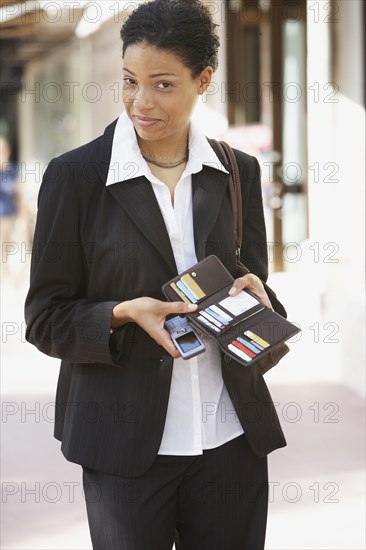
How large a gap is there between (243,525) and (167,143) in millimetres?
918

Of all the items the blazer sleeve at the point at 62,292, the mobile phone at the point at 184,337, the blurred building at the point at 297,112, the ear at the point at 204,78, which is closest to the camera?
the mobile phone at the point at 184,337

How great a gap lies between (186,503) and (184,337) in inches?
16.4

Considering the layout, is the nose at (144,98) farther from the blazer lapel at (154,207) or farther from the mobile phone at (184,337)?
the mobile phone at (184,337)

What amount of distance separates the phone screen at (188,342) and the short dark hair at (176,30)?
603 millimetres

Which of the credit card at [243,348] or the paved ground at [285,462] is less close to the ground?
the credit card at [243,348]

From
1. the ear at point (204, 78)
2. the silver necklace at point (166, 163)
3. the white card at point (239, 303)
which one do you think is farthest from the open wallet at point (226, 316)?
the ear at point (204, 78)

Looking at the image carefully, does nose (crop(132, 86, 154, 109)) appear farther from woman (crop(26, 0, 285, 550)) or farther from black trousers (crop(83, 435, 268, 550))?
black trousers (crop(83, 435, 268, 550))

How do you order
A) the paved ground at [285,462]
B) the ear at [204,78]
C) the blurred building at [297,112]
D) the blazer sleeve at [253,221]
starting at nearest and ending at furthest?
the ear at [204,78] → the blazer sleeve at [253,221] → the paved ground at [285,462] → the blurred building at [297,112]

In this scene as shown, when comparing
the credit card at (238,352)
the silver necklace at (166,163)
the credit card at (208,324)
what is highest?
the silver necklace at (166,163)

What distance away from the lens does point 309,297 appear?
8070 millimetres

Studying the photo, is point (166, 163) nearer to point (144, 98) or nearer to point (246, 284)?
point (144, 98)

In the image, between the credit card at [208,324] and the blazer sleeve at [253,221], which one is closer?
the credit card at [208,324]

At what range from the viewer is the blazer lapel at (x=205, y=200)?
223 centimetres

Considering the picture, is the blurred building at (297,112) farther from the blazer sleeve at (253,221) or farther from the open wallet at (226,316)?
the open wallet at (226,316)
